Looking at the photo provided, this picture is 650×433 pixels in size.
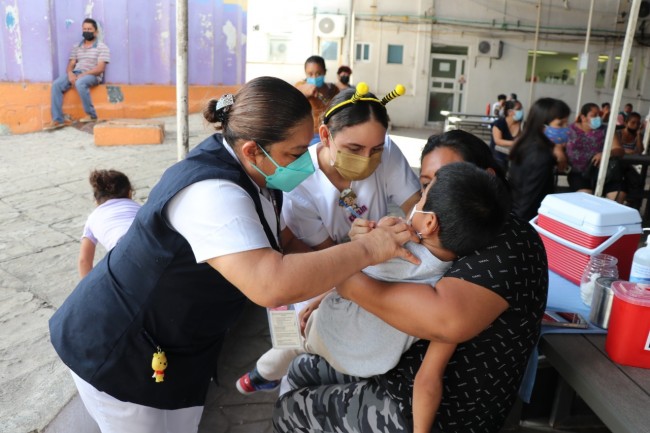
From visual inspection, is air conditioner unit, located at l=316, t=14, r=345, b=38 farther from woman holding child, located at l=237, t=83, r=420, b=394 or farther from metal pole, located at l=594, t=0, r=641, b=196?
woman holding child, located at l=237, t=83, r=420, b=394

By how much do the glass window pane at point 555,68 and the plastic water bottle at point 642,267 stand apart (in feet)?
55.9

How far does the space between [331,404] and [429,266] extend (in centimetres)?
54

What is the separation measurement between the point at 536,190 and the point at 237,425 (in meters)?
2.65

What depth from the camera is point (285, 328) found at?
1.81 m

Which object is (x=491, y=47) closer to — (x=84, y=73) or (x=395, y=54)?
(x=395, y=54)

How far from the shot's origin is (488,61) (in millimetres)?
17172

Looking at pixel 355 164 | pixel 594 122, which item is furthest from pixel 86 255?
pixel 594 122

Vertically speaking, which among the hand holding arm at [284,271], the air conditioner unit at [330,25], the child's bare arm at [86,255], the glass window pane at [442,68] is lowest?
the child's bare arm at [86,255]

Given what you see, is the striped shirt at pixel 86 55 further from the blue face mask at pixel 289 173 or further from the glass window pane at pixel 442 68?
the glass window pane at pixel 442 68

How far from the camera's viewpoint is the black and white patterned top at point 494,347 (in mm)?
1345

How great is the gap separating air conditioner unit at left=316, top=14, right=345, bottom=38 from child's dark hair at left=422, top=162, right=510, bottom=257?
1608 centimetres

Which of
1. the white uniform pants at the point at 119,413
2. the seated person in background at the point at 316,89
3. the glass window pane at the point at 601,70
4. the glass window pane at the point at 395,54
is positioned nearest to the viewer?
the white uniform pants at the point at 119,413

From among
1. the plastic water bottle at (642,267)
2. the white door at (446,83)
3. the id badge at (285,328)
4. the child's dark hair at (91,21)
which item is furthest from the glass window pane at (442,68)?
the id badge at (285,328)

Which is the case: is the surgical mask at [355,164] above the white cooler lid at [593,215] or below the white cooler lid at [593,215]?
above
